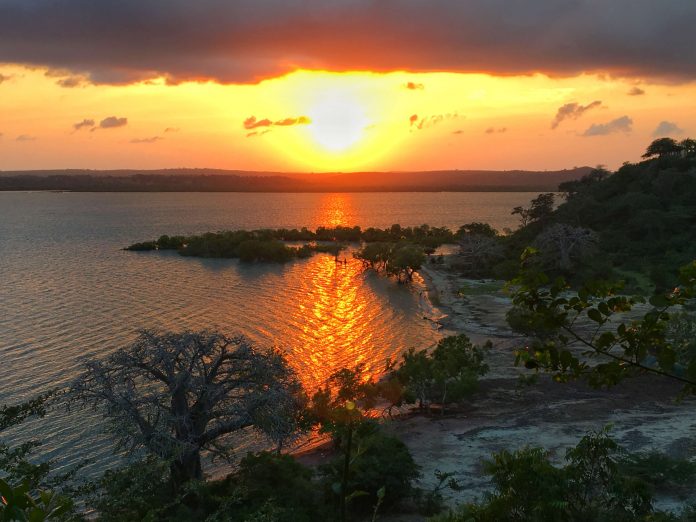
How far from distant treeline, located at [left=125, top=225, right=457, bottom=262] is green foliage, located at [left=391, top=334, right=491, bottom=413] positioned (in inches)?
1562

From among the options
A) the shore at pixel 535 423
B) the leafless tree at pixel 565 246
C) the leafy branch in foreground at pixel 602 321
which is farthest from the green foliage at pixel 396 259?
the leafy branch in foreground at pixel 602 321

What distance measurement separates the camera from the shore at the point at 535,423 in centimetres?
2148

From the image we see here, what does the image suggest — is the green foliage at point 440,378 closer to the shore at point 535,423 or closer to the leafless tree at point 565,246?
the shore at point 535,423

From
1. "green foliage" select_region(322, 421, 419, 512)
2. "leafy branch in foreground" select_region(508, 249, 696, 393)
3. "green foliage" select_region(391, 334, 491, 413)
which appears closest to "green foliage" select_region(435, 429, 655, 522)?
"leafy branch in foreground" select_region(508, 249, 696, 393)

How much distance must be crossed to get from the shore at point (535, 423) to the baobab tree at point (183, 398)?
21.7ft

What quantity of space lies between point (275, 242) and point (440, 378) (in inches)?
2414

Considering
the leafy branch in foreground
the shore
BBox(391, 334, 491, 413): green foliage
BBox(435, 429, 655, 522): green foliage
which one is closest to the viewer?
the leafy branch in foreground

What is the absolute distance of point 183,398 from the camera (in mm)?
19094

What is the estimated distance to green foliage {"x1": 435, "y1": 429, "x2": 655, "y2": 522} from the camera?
10.9 metres

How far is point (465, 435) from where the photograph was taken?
24391 mm

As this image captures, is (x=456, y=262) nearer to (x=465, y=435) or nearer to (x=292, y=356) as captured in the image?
(x=292, y=356)

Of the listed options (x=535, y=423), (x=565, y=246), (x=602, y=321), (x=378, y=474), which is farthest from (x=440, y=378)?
(x=565, y=246)

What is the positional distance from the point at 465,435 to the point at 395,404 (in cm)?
499

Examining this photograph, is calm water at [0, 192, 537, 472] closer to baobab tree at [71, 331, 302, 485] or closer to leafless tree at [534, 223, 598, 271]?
baobab tree at [71, 331, 302, 485]
